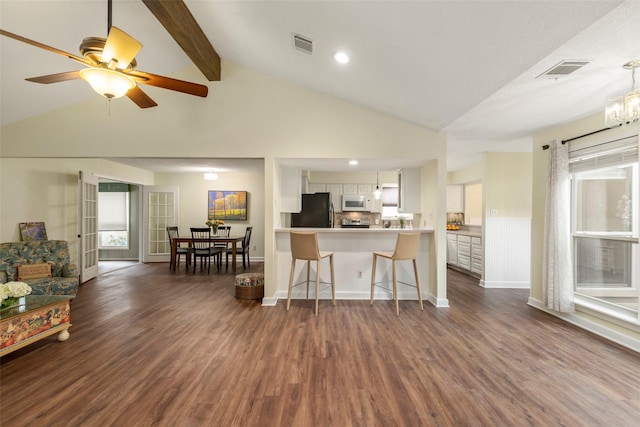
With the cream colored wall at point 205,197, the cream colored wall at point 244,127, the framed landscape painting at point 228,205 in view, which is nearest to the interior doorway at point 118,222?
the cream colored wall at point 205,197

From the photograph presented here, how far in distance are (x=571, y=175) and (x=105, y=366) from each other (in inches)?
210

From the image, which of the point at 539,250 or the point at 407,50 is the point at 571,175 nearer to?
the point at 539,250

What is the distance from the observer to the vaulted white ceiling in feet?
6.19

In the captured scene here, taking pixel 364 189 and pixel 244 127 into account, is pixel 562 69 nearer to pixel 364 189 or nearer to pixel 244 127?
pixel 244 127

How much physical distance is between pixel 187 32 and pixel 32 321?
303 cm

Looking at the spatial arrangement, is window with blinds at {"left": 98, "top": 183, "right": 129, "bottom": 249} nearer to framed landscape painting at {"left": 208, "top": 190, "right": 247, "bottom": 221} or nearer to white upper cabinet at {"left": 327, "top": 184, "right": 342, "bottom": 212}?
framed landscape painting at {"left": 208, "top": 190, "right": 247, "bottom": 221}

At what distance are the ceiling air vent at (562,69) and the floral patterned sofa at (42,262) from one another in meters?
5.69

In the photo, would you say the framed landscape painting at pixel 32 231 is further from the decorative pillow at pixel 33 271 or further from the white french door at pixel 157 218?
the white french door at pixel 157 218

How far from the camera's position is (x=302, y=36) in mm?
2807

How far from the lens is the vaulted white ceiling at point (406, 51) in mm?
1887

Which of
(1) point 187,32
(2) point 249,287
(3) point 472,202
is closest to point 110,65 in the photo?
(1) point 187,32

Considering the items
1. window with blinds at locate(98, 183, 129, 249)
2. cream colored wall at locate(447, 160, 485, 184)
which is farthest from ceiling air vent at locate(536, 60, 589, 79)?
window with blinds at locate(98, 183, 129, 249)

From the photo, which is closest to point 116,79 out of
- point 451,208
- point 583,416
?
point 583,416

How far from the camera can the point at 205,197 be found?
25.9ft
